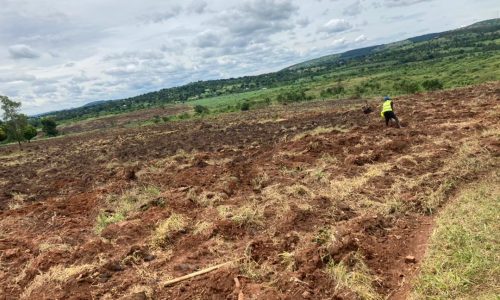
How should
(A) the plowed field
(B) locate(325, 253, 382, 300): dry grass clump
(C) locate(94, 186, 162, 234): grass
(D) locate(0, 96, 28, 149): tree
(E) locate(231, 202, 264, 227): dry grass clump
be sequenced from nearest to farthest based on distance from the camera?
(B) locate(325, 253, 382, 300): dry grass clump → (A) the plowed field → (E) locate(231, 202, 264, 227): dry grass clump → (C) locate(94, 186, 162, 234): grass → (D) locate(0, 96, 28, 149): tree

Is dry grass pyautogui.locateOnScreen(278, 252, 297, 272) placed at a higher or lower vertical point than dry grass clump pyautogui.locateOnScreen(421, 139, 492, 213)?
higher

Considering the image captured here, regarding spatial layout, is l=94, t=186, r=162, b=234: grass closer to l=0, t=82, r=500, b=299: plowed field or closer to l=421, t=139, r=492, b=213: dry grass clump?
l=0, t=82, r=500, b=299: plowed field

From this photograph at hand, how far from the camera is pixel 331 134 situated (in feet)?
63.0

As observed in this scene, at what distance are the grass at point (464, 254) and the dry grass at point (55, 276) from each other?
5.40 meters

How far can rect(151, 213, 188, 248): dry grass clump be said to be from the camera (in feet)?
26.8

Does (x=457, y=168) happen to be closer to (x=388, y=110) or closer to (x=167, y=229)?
(x=167, y=229)

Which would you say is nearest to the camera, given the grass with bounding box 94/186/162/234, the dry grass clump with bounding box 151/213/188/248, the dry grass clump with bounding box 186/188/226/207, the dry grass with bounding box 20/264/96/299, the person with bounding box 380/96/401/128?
the dry grass with bounding box 20/264/96/299

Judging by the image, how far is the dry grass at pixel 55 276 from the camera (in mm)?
6902

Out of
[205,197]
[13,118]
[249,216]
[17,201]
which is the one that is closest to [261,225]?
[249,216]

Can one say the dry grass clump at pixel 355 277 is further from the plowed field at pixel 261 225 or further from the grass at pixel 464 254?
the grass at pixel 464 254

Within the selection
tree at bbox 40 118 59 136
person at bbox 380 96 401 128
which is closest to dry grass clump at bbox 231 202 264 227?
person at bbox 380 96 401 128

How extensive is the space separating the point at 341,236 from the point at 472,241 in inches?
80.1

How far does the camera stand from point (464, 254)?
627 cm

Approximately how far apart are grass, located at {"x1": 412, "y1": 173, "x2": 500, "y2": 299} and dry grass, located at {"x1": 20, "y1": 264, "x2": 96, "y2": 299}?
5.40 meters
